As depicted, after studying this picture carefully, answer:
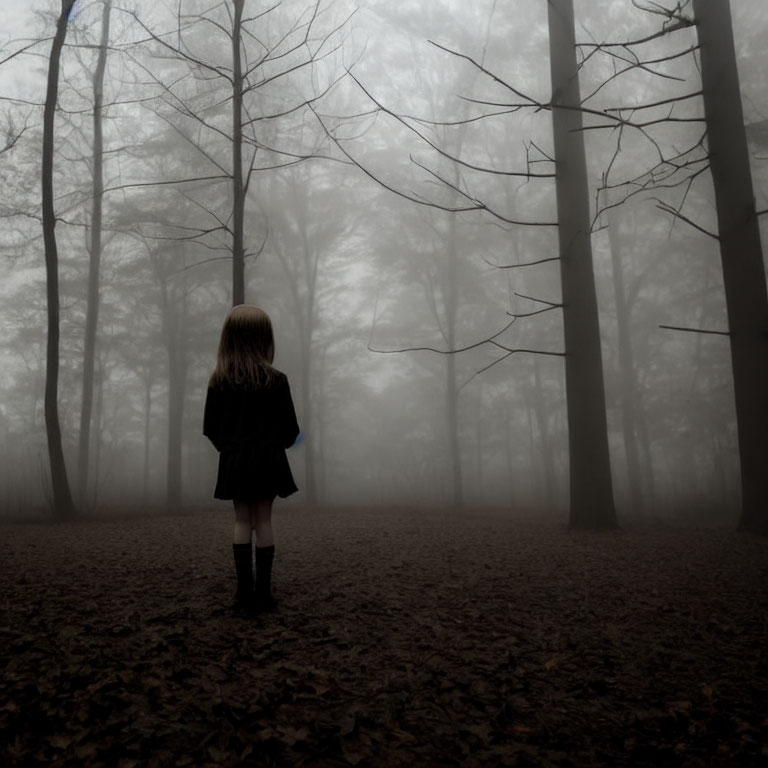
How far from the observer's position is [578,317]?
7266 mm

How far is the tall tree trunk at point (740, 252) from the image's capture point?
6070 millimetres

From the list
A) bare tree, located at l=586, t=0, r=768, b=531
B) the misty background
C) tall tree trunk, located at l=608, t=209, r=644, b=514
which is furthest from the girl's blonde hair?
tall tree trunk, located at l=608, t=209, r=644, b=514

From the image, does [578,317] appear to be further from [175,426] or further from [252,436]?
[175,426]

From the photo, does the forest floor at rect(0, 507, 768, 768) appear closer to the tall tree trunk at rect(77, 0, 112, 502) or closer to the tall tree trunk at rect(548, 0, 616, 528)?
the tall tree trunk at rect(548, 0, 616, 528)

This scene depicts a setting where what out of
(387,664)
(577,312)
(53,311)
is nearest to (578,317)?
(577,312)

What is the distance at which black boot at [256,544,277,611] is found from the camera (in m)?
3.37

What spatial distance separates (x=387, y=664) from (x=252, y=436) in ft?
5.30

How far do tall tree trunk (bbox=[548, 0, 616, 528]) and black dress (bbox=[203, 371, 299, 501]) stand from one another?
4.76 meters

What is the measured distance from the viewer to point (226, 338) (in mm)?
3613

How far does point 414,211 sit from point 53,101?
9.87 m

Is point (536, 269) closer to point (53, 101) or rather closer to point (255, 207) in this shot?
point (255, 207)

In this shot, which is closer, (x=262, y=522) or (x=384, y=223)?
(x=262, y=522)

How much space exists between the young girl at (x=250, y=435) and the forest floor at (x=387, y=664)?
0.37m

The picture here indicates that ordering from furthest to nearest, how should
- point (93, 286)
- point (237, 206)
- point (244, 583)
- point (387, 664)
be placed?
point (93, 286)
point (237, 206)
point (244, 583)
point (387, 664)
